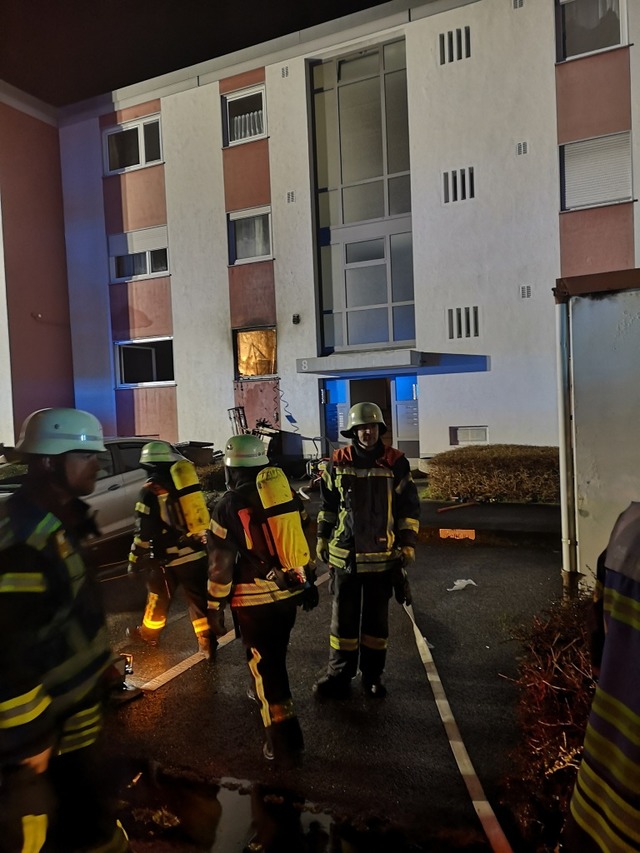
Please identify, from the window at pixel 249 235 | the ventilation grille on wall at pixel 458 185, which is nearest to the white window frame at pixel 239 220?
the window at pixel 249 235

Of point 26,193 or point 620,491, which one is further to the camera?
point 26,193

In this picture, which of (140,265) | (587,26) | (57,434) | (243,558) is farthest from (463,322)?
(57,434)

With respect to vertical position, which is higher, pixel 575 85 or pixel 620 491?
pixel 575 85

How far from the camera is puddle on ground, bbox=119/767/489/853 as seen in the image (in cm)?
251

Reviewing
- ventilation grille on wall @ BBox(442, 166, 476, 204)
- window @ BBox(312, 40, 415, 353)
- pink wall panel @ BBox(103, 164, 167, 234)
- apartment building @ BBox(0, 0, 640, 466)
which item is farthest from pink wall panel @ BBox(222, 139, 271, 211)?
ventilation grille on wall @ BBox(442, 166, 476, 204)

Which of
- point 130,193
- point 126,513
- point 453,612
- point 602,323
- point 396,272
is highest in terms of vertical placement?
point 130,193

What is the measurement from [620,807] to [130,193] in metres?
18.1

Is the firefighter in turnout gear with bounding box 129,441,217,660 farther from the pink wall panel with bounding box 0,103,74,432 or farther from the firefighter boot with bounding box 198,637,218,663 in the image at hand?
the pink wall panel with bounding box 0,103,74,432

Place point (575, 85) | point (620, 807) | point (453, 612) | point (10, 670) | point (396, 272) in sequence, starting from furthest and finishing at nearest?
1. point (396, 272)
2. point (575, 85)
3. point (453, 612)
4. point (10, 670)
5. point (620, 807)

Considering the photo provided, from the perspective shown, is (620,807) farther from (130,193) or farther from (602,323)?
(130,193)

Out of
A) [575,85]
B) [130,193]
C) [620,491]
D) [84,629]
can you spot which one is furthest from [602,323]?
[130,193]

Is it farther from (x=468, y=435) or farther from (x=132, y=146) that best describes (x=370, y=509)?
(x=132, y=146)

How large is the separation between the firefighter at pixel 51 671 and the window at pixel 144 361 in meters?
14.9

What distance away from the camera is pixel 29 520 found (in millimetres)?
1921
